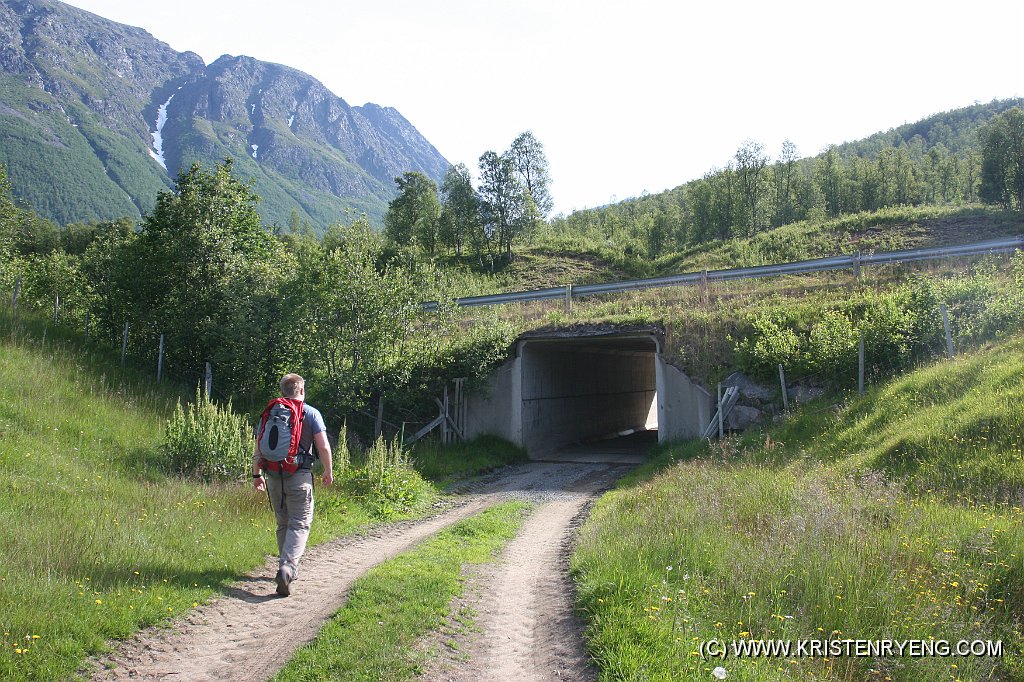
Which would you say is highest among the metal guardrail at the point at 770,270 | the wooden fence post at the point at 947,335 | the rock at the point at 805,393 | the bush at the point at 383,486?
the metal guardrail at the point at 770,270

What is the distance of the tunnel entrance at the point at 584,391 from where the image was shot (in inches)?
835

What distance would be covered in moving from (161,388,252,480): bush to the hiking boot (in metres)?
5.18

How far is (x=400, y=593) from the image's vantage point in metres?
6.28

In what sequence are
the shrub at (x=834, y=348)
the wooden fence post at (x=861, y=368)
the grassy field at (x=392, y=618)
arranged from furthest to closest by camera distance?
the shrub at (x=834, y=348) < the wooden fence post at (x=861, y=368) < the grassy field at (x=392, y=618)

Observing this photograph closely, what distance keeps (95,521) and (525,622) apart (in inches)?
206

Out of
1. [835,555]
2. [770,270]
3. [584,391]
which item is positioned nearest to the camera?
[835,555]

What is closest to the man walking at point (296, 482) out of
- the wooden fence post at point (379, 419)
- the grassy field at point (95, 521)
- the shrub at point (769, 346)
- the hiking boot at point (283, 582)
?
the hiking boot at point (283, 582)

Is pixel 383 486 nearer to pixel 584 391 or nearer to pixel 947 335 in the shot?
pixel 947 335

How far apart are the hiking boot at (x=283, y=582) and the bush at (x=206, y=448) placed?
17.0ft

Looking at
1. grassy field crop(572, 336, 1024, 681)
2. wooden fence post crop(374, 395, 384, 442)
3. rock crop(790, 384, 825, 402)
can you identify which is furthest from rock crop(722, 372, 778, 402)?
wooden fence post crop(374, 395, 384, 442)

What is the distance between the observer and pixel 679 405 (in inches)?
728

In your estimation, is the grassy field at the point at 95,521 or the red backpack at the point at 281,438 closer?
the grassy field at the point at 95,521

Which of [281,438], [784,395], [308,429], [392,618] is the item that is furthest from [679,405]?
[392,618]

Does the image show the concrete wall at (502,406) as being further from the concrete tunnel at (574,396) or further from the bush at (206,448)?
the bush at (206,448)
